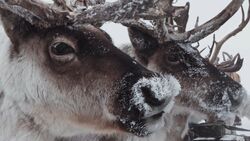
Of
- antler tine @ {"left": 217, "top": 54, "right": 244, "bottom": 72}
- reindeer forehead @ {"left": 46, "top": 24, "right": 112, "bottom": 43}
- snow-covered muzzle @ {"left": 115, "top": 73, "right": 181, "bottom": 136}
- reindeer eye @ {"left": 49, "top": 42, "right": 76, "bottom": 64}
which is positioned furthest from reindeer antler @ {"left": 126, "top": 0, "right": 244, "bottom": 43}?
snow-covered muzzle @ {"left": 115, "top": 73, "right": 181, "bottom": 136}

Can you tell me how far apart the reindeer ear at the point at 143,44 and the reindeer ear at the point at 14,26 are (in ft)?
8.69

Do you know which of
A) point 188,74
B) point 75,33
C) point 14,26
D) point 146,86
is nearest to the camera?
point 146,86

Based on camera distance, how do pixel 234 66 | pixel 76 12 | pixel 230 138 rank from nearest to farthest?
pixel 76 12, pixel 230 138, pixel 234 66

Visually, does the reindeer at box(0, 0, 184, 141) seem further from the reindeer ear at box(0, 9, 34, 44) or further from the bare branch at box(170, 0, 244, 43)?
the bare branch at box(170, 0, 244, 43)

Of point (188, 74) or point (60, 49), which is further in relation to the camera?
point (188, 74)

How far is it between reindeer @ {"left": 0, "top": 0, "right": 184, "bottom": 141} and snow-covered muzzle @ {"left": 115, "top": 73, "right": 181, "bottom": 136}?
0.04 feet

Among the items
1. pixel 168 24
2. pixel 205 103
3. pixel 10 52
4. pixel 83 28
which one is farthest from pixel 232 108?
pixel 10 52

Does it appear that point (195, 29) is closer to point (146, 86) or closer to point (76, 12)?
point (76, 12)

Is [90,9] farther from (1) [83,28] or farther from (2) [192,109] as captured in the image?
(2) [192,109]

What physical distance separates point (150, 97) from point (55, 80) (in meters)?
0.78

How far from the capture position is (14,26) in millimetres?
4074

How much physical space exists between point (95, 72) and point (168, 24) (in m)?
3.27

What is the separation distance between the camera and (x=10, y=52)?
13.5 ft

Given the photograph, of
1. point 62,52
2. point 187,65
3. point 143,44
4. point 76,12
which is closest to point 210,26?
point 187,65
